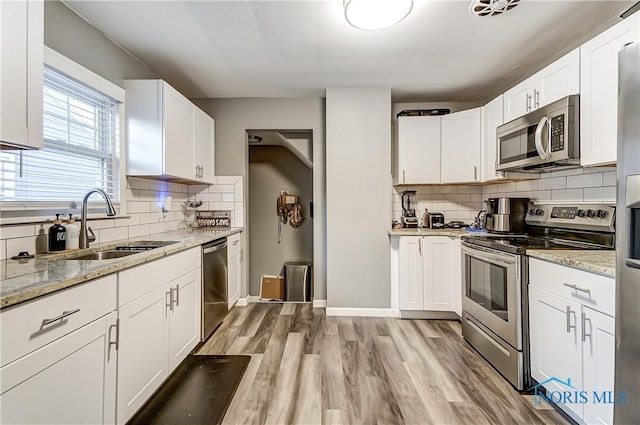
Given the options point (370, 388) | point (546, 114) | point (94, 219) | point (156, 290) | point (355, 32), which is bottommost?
point (370, 388)

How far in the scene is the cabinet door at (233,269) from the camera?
10.2 ft

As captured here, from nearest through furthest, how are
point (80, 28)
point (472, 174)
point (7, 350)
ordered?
point (7, 350), point (80, 28), point (472, 174)

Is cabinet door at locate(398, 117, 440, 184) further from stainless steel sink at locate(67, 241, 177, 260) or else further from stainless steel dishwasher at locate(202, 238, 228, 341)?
stainless steel sink at locate(67, 241, 177, 260)

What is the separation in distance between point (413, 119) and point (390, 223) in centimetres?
118

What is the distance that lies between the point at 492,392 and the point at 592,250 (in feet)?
3.39

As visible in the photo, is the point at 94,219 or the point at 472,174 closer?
the point at 94,219

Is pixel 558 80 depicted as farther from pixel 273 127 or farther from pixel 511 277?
pixel 273 127

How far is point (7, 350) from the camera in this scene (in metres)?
0.90

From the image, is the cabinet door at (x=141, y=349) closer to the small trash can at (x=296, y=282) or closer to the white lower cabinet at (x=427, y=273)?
the white lower cabinet at (x=427, y=273)

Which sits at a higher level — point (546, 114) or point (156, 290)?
point (546, 114)

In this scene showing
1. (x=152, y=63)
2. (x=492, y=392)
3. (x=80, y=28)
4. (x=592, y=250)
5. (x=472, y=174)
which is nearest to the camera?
(x=592, y=250)

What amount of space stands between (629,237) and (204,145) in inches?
130

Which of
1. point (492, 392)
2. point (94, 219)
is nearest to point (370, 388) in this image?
point (492, 392)

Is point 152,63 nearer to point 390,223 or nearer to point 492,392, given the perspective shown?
point 390,223
